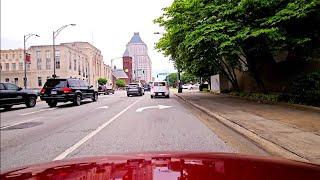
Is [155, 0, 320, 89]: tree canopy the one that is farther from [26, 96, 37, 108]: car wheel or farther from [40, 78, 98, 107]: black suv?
[26, 96, 37, 108]: car wheel

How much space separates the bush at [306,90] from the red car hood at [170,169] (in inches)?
622

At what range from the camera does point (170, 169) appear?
120 inches

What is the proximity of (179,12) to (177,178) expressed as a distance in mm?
24654

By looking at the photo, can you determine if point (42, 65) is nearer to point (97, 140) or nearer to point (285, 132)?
point (97, 140)

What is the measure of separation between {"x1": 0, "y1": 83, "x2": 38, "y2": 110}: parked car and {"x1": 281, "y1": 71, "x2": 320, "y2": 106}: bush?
51.6 feet

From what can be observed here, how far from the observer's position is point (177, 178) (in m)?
2.77

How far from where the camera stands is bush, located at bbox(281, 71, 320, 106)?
1848 centimetres

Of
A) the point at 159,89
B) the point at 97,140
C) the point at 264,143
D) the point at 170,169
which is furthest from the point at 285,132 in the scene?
the point at 159,89

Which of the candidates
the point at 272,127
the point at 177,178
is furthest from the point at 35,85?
the point at 177,178

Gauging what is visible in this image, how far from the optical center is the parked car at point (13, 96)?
25.0 meters

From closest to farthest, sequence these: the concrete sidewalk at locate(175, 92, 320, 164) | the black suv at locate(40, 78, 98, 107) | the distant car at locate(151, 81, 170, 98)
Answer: the concrete sidewalk at locate(175, 92, 320, 164) → the black suv at locate(40, 78, 98, 107) → the distant car at locate(151, 81, 170, 98)

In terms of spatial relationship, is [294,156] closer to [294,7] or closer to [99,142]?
[99,142]

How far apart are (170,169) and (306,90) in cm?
1768

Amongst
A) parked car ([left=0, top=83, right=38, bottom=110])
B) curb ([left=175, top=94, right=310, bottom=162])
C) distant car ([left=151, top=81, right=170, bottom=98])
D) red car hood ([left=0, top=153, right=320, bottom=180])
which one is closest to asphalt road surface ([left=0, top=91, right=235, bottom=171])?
curb ([left=175, top=94, right=310, bottom=162])
